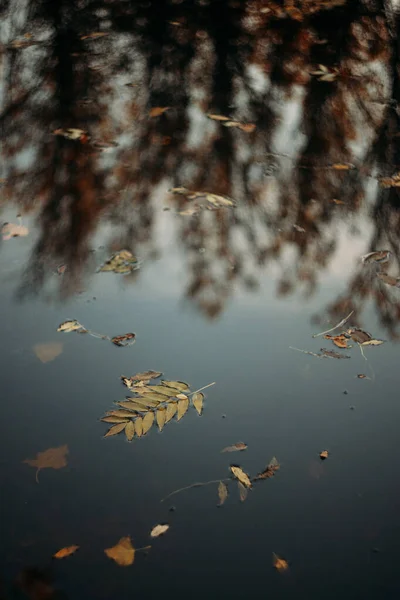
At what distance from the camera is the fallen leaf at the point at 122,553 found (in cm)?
194

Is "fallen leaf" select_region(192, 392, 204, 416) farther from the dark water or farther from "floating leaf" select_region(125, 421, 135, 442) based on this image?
"floating leaf" select_region(125, 421, 135, 442)

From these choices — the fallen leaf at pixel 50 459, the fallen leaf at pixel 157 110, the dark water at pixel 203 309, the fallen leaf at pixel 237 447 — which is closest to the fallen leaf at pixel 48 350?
the dark water at pixel 203 309

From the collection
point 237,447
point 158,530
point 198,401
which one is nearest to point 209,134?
point 198,401

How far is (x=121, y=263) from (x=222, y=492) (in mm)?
1677

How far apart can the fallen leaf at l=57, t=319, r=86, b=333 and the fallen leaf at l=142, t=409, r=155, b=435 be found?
2.23 feet

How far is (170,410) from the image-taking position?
252 cm

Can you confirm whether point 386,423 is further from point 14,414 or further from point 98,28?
point 98,28

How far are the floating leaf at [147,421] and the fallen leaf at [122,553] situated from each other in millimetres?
513

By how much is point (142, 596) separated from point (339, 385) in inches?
51.8

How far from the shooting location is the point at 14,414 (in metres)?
2.47

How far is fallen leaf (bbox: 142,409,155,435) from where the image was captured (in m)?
2.44

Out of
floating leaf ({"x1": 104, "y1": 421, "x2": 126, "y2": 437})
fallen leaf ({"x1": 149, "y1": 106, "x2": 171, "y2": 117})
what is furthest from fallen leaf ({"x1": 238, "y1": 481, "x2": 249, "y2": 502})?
fallen leaf ({"x1": 149, "y1": 106, "x2": 171, "y2": 117})

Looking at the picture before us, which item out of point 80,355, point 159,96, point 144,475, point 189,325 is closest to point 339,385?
point 189,325

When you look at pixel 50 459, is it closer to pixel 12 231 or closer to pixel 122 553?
pixel 122 553
